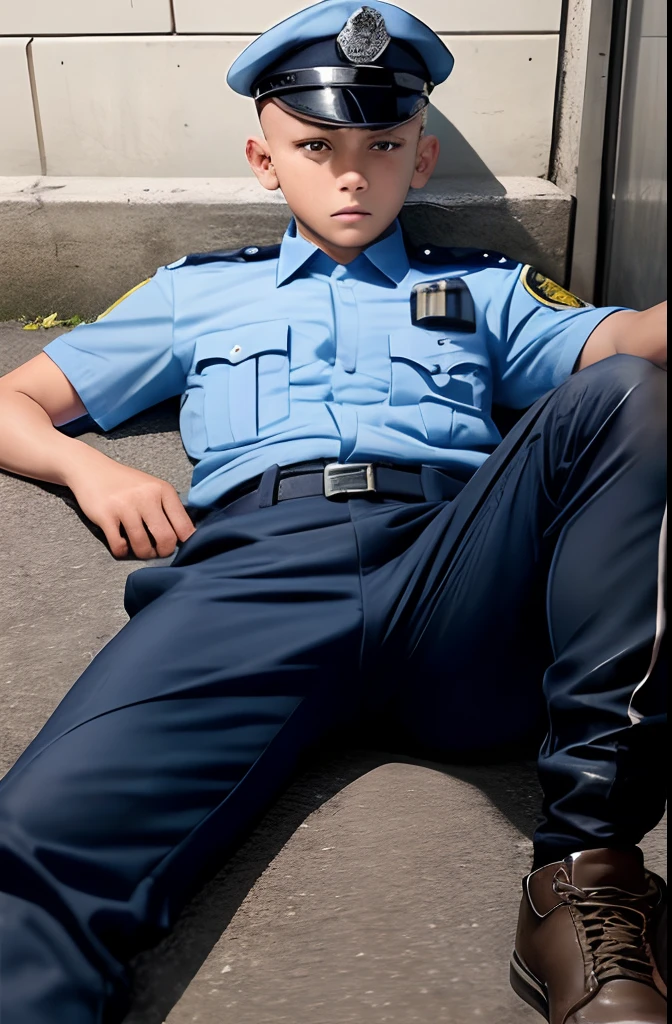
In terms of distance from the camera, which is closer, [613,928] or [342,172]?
[613,928]

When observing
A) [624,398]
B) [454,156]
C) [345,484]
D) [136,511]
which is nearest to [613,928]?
[624,398]

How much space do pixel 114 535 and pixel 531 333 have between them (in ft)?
3.26

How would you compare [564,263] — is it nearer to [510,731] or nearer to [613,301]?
[613,301]

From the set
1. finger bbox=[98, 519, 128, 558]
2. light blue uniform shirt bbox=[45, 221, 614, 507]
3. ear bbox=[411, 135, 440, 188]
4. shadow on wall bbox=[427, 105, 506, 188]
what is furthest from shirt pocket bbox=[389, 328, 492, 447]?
shadow on wall bbox=[427, 105, 506, 188]

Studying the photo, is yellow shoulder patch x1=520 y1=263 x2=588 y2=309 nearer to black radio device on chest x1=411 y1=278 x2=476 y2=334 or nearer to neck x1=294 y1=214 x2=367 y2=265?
black radio device on chest x1=411 y1=278 x2=476 y2=334

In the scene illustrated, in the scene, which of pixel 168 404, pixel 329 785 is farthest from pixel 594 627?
pixel 168 404

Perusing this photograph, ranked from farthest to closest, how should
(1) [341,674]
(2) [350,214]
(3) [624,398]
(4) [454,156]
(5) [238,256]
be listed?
(4) [454,156] → (5) [238,256] → (2) [350,214] → (1) [341,674] → (3) [624,398]

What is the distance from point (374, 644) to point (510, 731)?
0.29 m

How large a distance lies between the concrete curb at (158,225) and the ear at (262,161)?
21.9 inches

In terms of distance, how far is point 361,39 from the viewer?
2.29 metres

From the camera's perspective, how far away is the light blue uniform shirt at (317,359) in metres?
2.21

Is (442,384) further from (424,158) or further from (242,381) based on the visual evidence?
(424,158)

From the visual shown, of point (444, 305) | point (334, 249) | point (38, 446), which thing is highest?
point (334, 249)

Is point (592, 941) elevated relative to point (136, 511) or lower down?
lower down
